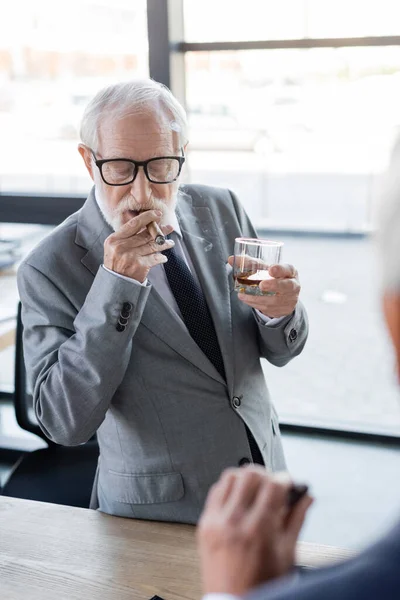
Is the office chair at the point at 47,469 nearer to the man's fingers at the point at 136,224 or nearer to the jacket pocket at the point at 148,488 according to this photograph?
the jacket pocket at the point at 148,488

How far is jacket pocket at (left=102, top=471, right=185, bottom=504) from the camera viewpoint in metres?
1.56

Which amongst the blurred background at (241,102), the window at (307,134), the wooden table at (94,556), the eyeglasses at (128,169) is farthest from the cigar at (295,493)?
the blurred background at (241,102)

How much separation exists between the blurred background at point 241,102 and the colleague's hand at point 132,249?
169 centimetres

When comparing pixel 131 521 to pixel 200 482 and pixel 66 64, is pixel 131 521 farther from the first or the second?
pixel 66 64

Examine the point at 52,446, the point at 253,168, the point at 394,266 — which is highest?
the point at 394,266

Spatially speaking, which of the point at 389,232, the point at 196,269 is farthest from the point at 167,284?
the point at 389,232

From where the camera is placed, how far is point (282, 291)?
5.23 ft

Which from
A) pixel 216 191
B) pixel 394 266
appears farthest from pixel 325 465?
pixel 394 266

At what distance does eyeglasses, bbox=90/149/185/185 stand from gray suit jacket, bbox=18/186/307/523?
0.34 ft

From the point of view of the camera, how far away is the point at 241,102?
10.9ft

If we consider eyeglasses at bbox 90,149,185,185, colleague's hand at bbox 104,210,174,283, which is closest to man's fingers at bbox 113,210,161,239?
colleague's hand at bbox 104,210,174,283

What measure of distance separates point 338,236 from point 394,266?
3379 mm

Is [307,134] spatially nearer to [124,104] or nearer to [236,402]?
[124,104]

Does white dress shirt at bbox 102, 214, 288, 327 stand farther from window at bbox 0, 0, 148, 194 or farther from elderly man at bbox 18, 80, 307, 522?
window at bbox 0, 0, 148, 194
